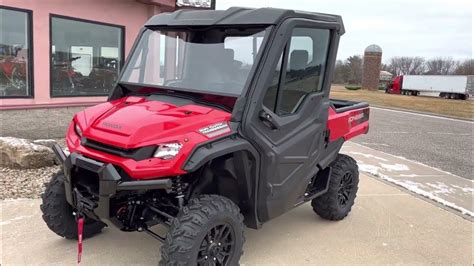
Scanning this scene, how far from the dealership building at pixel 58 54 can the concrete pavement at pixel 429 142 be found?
5944mm

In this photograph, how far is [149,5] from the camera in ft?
33.4

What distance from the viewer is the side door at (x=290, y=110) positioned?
3377 millimetres

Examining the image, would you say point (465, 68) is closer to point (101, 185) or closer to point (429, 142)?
point (429, 142)

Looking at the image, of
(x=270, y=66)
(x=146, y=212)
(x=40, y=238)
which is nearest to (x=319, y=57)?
(x=270, y=66)

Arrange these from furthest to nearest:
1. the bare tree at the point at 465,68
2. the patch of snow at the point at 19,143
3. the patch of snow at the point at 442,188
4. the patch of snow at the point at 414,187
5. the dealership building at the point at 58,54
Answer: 1. the bare tree at the point at 465,68
2. the dealership building at the point at 58,54
3. the patch of snow at the point at 442,188
4. the patch of snow at the point at 19,143
5. the patch of snow at the point at 414,187

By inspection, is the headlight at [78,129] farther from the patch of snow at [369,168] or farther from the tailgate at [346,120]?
the patch of snow at [369,168]

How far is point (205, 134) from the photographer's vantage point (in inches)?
121

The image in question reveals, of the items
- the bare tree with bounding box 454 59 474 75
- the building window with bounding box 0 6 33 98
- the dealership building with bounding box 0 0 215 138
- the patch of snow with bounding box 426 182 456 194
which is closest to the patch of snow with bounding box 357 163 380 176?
the patch of snow with bounding box 426 182 456 194

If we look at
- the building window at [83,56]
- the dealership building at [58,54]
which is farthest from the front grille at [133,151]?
the building window at [83,56]

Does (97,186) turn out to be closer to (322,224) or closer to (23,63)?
(322,224)

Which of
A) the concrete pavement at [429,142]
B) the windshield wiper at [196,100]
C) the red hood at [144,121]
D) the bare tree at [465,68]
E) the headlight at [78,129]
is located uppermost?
the bare tree at [465,68]

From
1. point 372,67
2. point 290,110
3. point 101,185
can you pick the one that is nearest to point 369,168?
point 290,110

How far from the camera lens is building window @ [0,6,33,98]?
7785 mm

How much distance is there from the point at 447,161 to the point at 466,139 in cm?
483
